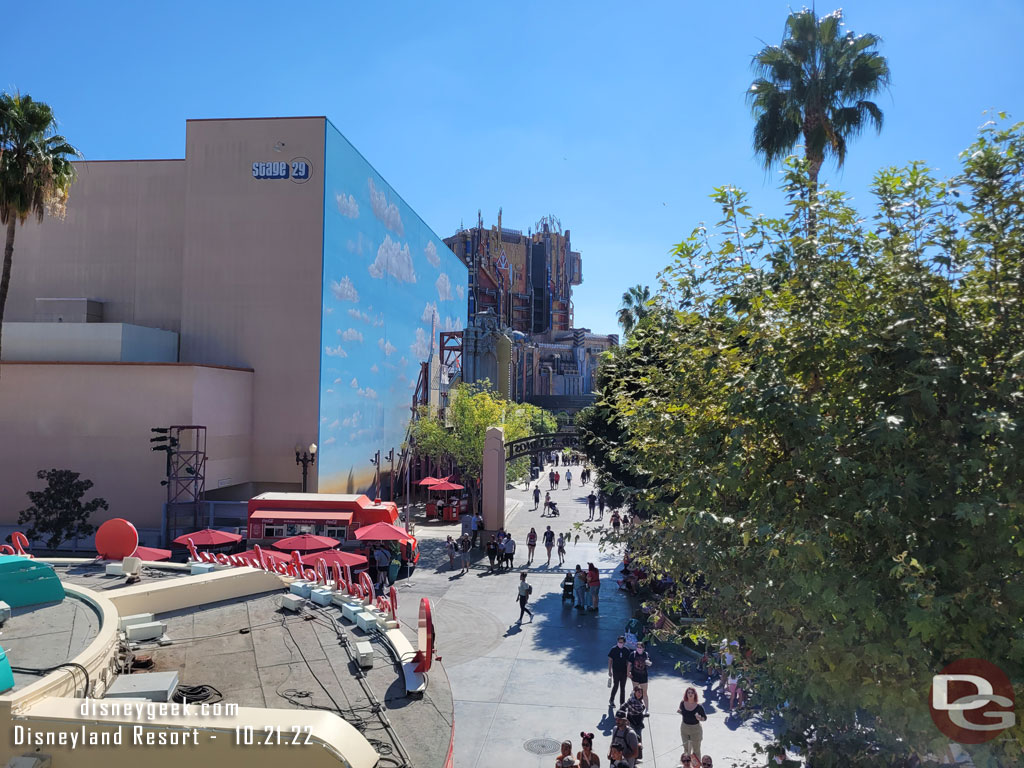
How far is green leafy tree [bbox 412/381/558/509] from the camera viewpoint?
4091cm

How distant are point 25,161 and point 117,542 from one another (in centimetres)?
1572

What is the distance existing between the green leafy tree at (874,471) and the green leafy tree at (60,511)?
26.9m

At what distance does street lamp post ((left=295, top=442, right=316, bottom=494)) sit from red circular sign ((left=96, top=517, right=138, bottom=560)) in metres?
16.1

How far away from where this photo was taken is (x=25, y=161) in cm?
2328

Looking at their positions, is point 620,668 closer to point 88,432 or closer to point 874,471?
point 874,471

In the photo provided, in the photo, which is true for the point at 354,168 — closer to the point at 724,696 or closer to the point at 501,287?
the point at 724,696

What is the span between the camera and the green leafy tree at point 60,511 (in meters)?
25.8

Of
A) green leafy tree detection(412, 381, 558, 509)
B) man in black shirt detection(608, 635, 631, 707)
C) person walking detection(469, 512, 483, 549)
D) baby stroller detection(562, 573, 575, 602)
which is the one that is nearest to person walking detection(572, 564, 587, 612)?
baby stroller detection(562, 573, 575, 602)

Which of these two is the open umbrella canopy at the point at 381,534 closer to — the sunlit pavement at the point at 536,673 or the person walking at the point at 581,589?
the sunlit pavement at the point at 536,673

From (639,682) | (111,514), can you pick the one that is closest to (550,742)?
(639,682)

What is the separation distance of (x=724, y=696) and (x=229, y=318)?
1164 inches

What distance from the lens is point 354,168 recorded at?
125ft

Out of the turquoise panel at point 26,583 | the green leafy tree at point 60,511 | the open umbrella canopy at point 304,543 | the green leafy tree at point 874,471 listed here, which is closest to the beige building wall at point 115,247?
the green leafy tree at point 60,511

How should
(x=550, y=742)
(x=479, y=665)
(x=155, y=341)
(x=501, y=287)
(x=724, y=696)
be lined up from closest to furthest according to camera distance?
(x=550, y=742) < (x=724, y=696) < (x=479, y=665) < (x=155, y=341) < (x=501, y=287)
